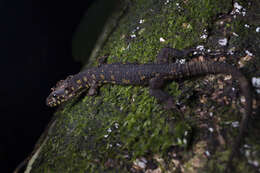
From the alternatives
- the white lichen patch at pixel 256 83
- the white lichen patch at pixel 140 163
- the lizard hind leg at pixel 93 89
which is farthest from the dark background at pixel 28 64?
the white lichen patch at pixel 256 83

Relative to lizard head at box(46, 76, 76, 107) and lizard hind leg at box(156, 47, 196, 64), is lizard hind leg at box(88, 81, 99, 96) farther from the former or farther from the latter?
lizard hind leg at box(156, 47, 196, 64)

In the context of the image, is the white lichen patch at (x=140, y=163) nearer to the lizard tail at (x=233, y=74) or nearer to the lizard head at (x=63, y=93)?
the lizard tail at (x=233, y=74)

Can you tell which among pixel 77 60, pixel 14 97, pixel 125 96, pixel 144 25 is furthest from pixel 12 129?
pixel 144 25

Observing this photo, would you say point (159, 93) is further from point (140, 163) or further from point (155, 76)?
point (140, 163)

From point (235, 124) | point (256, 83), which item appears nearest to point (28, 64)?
point (235, 124)

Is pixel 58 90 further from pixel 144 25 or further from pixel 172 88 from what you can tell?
pixel 172 88
